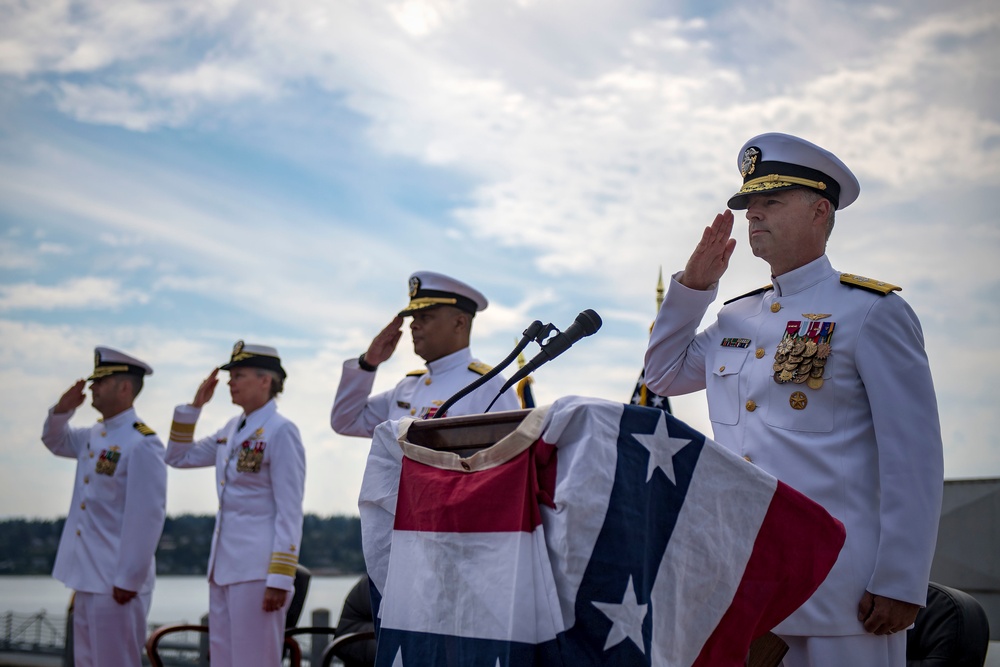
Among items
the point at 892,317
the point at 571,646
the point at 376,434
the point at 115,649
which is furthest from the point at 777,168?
the point at 115,649

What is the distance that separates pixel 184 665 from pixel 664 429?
249 inches

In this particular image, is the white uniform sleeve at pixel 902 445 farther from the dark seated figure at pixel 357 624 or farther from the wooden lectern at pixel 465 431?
the dark seated figure at pixel 357 624

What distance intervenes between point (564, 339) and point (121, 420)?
5.07 metres

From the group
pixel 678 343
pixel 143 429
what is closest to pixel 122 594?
pixel 143 429

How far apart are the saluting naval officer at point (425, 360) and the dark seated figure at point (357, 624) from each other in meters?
0.84

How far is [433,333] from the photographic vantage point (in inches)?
187

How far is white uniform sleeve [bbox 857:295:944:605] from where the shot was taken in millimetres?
2273

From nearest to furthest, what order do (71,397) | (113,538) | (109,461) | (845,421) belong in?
(845,421) → (113,538) → (109,461) → (71,397)

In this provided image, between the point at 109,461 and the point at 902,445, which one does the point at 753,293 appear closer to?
the point at 902,445

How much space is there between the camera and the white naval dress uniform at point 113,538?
5.87m

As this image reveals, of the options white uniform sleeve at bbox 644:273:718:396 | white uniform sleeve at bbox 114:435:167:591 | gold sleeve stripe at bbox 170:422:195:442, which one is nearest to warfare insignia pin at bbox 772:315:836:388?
white uniform sleeve at bbox 644:273:718:396

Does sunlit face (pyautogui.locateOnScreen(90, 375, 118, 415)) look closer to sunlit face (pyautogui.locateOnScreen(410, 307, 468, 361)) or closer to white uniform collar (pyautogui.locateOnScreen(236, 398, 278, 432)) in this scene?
white uniform collar (pyautogui.locateOnScreen(236, 398, 278, 432))

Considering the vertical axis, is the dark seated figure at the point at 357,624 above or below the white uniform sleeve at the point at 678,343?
below

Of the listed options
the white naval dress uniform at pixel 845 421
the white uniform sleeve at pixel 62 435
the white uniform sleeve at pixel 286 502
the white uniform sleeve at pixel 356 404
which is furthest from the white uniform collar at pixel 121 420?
the white naval dress uniform at pixel 845 421
